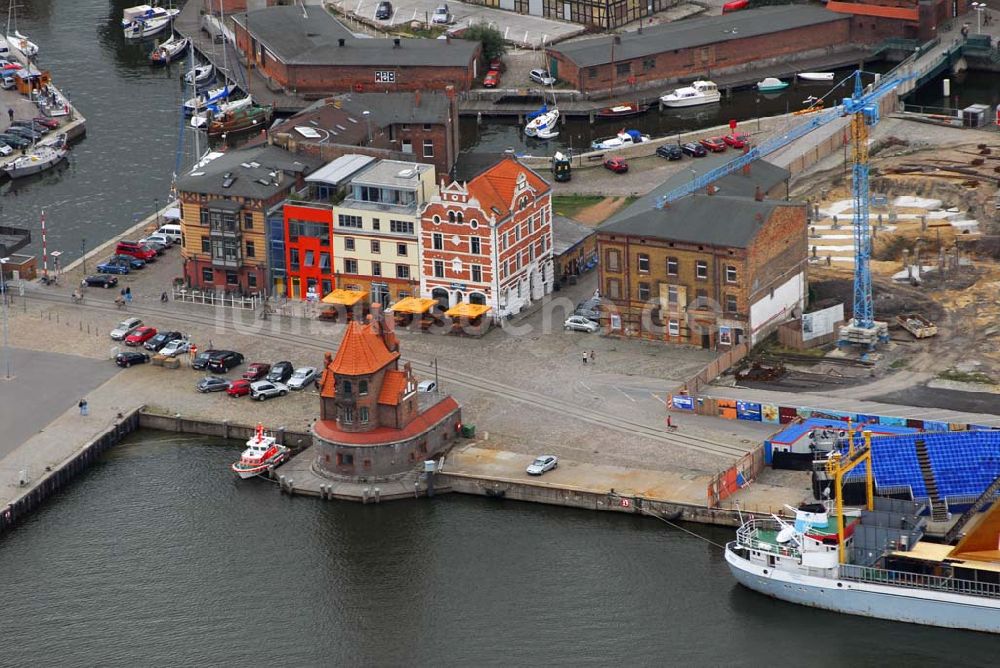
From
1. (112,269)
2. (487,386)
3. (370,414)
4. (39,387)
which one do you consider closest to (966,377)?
(487,386)

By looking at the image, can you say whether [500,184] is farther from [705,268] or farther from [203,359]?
[203,359]

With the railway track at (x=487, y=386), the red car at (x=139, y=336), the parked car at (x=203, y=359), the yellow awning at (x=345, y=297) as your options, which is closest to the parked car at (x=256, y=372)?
the parked car at (x=203, y=359)

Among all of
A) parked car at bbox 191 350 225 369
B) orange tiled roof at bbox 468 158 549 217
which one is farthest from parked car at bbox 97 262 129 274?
orange tiled roof at bbox 468 158 549 217

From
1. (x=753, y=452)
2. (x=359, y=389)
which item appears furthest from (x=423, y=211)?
(x=753, y=452)

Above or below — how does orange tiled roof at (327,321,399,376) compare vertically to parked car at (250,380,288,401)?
above

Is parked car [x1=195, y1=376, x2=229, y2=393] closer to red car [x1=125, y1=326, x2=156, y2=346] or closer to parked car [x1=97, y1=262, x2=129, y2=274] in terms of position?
red car [x1=125, y1=326, x2=156, y2=346]

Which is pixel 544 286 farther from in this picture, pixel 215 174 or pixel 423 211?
pixel 215 174
